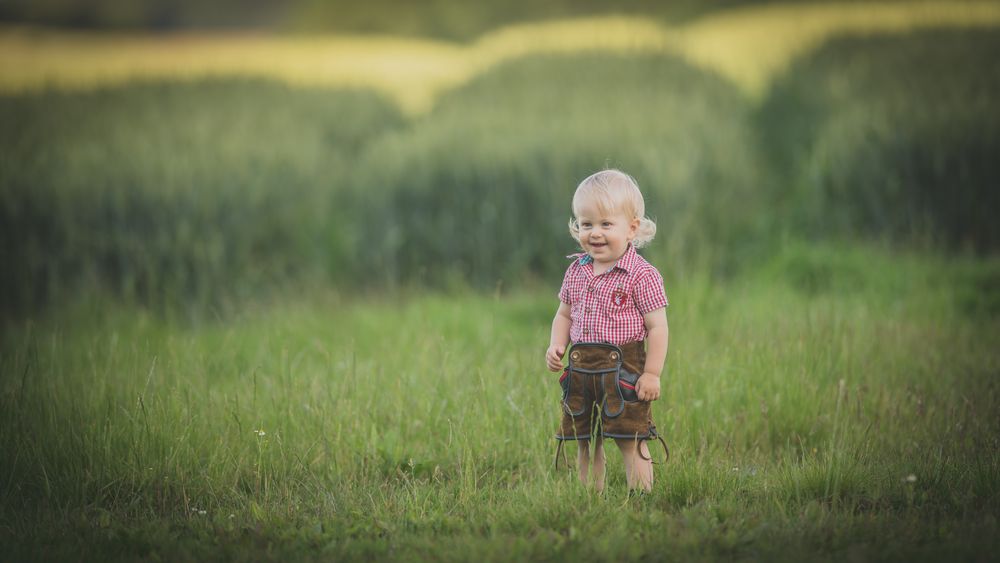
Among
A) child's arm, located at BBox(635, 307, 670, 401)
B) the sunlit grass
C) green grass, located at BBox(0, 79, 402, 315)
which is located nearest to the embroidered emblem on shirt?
child's arm, located at BBox(635, 307, 670, 401)

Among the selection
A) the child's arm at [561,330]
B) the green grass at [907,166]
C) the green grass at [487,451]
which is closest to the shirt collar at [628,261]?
the child's arm at [561,330]

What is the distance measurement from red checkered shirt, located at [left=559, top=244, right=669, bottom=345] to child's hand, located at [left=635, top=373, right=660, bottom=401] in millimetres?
166

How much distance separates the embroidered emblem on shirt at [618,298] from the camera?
381 cm

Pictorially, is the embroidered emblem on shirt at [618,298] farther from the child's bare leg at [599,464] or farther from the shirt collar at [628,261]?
the child's bare leg at [599,464]

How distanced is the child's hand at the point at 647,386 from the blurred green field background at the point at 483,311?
471 mm

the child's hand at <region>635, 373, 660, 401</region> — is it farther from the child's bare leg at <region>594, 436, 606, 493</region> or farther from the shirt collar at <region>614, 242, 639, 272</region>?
the shirt collar at <region>614, 242, 639, 272</region>

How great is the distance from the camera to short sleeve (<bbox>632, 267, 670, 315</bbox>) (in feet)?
12.4

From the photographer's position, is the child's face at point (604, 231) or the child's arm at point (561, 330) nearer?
the child's face at point (604, 231)

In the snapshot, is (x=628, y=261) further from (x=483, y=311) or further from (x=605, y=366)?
(x=483, y=311)

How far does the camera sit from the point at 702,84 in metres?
14.6

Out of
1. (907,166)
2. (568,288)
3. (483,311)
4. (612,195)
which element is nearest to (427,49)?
(907,166)

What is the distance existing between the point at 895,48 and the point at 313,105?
9.66 meters

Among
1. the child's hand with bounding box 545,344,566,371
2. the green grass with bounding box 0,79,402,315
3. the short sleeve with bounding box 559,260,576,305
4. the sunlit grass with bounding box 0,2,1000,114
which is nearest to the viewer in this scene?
the child's hand with bounding box 545,344,566,371

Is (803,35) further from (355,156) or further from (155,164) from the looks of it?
(155,164)
